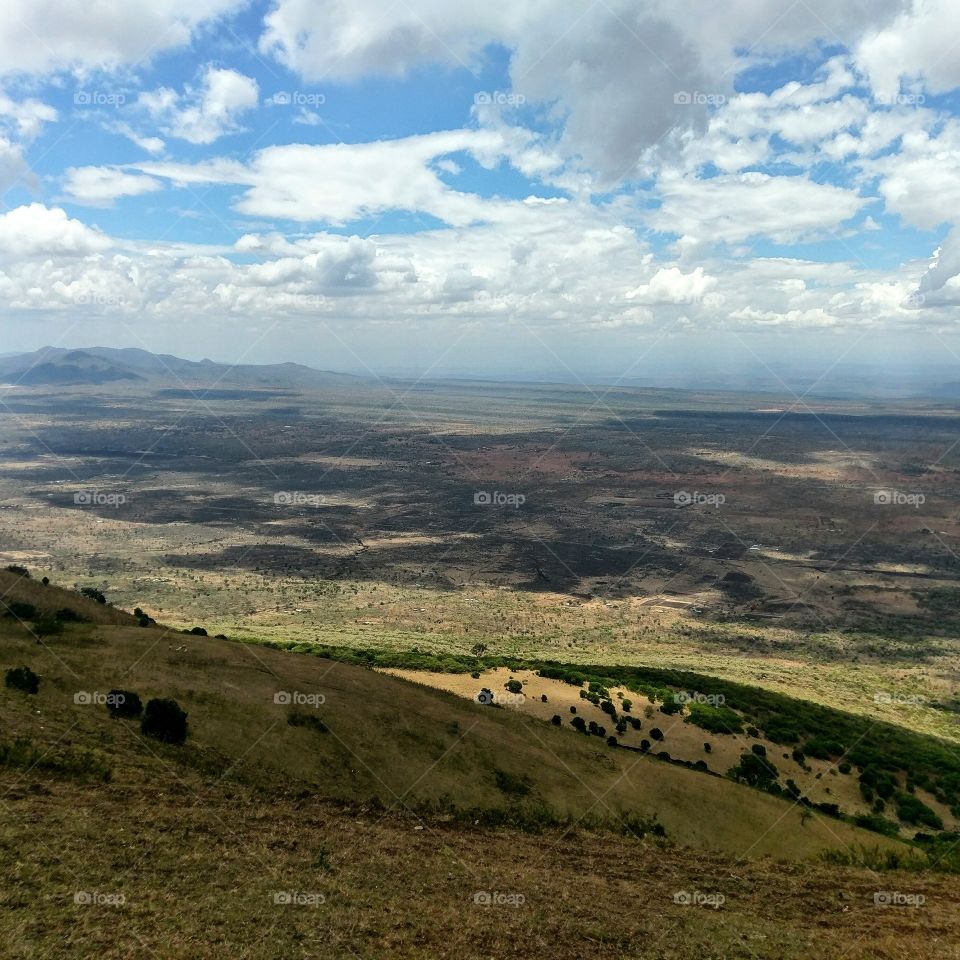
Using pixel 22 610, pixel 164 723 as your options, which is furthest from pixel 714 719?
pixel 22 610

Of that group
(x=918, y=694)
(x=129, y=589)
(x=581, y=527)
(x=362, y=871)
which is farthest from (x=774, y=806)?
(x=581, y=527)

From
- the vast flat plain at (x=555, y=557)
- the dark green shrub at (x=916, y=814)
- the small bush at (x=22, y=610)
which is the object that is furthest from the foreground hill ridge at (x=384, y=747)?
the vast flat plain at (x=555, y=557)

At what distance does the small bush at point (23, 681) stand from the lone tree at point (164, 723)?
4041mm

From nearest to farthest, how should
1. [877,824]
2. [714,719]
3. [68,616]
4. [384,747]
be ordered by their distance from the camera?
[384,747] < [877,824] < [68,616] < [714,719]

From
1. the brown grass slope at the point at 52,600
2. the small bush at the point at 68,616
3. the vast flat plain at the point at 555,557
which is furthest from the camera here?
the vast flat plain at the point at 555,557

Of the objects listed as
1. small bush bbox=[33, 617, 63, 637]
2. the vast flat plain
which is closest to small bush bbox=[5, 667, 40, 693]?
small bush bbox=[33, 617, 63, 637]

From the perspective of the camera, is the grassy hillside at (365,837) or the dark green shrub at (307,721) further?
the dark green shrub at (307,721)

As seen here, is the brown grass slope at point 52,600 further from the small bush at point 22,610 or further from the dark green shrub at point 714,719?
the dark green shrub at point 714,719

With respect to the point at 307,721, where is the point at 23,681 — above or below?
above

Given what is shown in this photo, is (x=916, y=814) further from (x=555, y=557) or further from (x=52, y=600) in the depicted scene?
(x=555, y=557)

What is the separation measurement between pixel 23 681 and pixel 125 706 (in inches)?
140

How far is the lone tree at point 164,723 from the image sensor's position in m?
21.3

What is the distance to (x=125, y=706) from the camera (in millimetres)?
22375

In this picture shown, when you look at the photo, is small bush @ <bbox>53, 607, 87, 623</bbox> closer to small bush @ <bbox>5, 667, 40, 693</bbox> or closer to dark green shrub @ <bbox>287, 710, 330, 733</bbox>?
small bush @ <bbox>5, 667, 40, 693</bbox>
